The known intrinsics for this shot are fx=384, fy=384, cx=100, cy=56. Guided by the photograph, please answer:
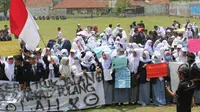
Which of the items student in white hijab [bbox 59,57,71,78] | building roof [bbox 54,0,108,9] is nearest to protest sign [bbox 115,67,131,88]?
student in white hijab [bbox 59,57,71,78]

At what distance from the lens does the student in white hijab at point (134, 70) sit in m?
9.87

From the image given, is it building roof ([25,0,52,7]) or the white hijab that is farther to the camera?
building roof ([25,0,52,7])

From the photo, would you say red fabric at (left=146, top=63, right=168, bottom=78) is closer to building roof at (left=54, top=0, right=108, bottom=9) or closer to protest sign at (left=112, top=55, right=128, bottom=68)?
protest sign at (left=112, top=55, right=128, bottom=68)

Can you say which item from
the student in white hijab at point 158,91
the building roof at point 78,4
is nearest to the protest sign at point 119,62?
the student in white hijab at point 158,91

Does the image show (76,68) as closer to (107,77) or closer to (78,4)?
(107,77)

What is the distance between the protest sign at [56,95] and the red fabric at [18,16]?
139 centimetres

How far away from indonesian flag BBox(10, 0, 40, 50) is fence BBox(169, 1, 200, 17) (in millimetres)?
56926

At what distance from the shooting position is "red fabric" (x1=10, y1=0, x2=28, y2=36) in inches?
344

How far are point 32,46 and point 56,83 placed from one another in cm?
127

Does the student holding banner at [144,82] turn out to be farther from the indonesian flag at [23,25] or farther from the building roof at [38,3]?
the building roof at [38,3]

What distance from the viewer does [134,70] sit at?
32.5 ft

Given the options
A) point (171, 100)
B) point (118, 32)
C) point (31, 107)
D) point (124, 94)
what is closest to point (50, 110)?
point (31, 107)

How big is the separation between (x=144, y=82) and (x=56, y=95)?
2.29m

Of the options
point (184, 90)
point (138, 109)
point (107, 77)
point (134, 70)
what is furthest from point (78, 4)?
point (184, 90)
